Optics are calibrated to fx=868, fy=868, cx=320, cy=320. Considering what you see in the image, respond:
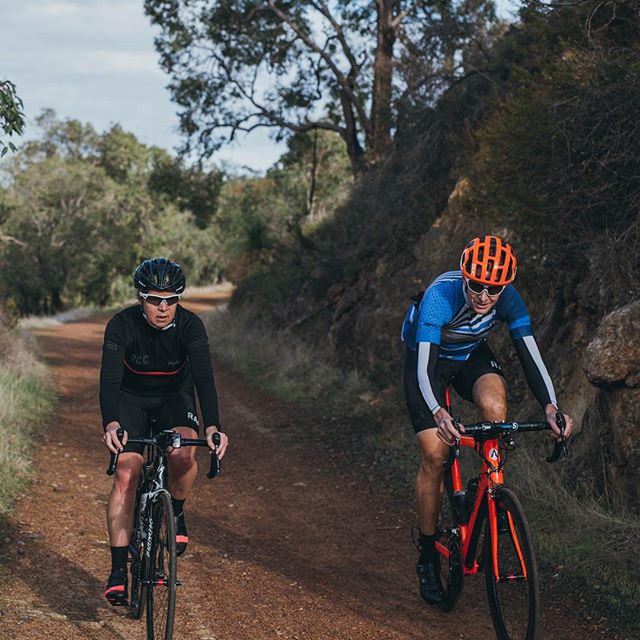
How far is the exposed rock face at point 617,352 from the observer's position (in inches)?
257

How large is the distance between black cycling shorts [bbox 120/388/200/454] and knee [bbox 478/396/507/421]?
5.64 feet

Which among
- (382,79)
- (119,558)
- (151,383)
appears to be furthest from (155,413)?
(382,79)

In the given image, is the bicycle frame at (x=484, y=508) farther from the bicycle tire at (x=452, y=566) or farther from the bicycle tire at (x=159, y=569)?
the bicycle tire at (x=159, y=569)

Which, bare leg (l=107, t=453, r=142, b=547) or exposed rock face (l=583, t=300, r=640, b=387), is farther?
exposed rock face (l=583, t=300, r=640, b=387)

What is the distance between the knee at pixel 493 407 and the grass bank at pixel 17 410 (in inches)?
167

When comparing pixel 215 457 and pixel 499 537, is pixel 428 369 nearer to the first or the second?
pixel 499 537

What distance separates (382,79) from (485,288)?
16284mm

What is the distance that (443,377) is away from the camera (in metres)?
5.59

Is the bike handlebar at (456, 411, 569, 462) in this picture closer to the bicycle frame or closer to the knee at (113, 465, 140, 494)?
the bicycle frame

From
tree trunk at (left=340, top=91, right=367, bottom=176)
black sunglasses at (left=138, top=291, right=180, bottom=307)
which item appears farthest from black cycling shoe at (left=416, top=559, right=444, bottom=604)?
tree trunk at (left=340, top=91, right=367, bottom=176)

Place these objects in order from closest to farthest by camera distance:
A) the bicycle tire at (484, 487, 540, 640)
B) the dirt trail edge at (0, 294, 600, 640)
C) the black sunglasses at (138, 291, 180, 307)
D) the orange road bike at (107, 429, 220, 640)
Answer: the bicycle tire at (484, 487, 540, 640) → the orange road bike at (107, 429, 220, 640) → the black sunglasses at (138, 291, 180, 307) → the dirt trail edge at (0, 294, 600, 640)

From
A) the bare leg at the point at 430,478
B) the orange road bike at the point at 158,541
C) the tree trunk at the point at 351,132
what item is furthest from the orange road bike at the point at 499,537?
the tree trunk at the point at 351,132

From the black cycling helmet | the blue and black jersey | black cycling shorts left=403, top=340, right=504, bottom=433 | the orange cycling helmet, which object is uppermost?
the orange cycling helmet

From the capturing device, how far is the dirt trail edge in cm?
526
